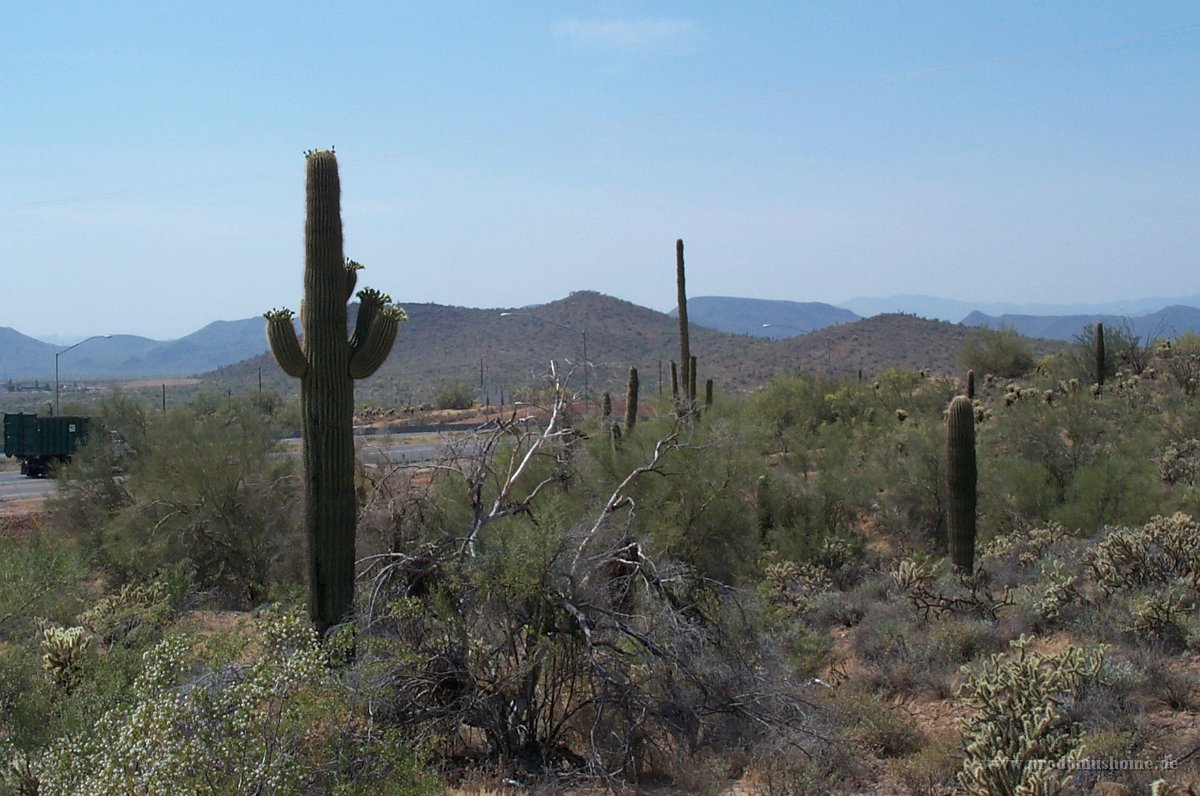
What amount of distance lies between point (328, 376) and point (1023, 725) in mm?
7548

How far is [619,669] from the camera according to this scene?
9.65m

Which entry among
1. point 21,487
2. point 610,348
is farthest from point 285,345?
point 610,348

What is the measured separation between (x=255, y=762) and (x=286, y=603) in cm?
871

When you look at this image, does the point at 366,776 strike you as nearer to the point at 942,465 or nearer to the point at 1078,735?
the point at 1078,735

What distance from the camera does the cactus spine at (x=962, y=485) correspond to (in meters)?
16.5

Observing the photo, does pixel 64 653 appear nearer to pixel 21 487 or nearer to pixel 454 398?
pixel 21 487

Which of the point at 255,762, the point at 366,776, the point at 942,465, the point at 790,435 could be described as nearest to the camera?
the point at 255,762

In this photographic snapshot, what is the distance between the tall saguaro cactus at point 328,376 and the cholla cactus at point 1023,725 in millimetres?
6236

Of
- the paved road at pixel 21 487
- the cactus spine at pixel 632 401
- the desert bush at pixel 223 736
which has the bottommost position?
the paved road at pixel 21 487

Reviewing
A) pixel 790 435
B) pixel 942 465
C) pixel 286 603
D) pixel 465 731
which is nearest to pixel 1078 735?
pixel 465 731

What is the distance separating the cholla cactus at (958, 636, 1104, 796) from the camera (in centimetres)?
804

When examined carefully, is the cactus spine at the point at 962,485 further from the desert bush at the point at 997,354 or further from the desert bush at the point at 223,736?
the desert bush at the point at 997,354

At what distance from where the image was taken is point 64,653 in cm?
1073

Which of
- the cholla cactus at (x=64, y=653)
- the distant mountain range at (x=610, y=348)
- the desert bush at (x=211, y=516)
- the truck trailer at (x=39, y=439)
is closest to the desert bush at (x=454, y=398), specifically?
the distant mountain range at (x=610, y=348)
